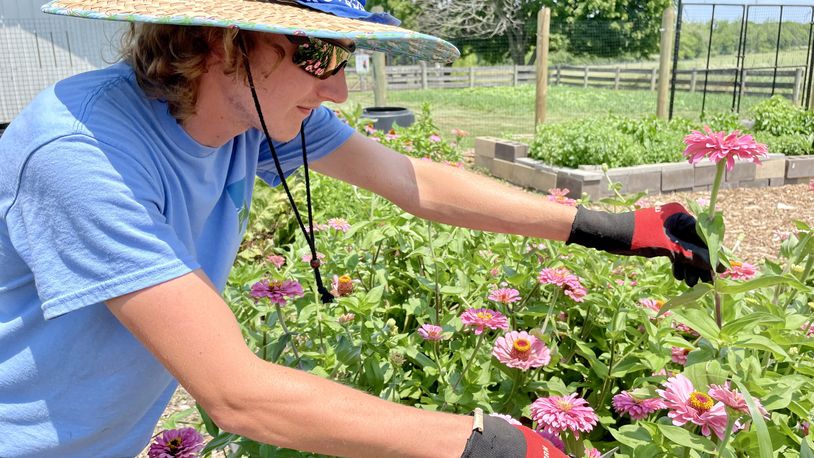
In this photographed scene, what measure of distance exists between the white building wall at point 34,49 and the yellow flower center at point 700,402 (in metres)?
9.92

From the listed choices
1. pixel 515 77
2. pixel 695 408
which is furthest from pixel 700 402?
pixel 515 77

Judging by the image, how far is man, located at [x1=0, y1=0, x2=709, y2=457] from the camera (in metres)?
1.00

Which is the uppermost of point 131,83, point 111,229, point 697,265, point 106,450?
point 131,83

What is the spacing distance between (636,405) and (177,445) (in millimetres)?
949

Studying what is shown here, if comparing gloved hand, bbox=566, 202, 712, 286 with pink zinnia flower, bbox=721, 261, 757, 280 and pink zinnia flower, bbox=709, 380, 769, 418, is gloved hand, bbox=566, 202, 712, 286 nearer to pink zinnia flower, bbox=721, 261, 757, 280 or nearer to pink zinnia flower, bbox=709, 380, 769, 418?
pink zinnia flower, bbox=721, 261, 757, 280

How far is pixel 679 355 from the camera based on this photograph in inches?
68.0

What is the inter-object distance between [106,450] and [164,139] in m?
0.59

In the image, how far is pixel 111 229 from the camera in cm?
99

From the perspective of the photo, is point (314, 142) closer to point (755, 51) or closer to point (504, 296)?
point (504, 296)

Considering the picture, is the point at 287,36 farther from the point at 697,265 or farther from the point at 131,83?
the point at 697,265

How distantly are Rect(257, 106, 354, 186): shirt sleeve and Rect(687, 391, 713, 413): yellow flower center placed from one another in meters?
0.97

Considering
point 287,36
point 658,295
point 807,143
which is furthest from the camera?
point 807,143

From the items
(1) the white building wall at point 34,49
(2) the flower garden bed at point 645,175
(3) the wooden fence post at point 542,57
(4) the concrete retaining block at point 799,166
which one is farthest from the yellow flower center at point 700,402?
(1) the white building wall at point 34,49

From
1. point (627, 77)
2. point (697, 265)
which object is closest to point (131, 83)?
point (697, 265)
